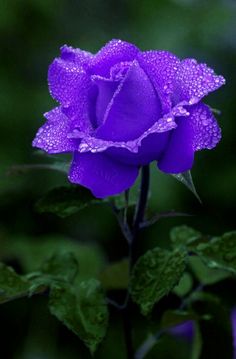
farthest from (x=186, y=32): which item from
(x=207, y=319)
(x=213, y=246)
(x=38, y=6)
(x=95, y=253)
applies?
(x=213, y=246)

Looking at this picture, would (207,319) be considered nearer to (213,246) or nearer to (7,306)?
(213,246)

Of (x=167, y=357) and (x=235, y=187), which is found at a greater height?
(x=235, y=187)

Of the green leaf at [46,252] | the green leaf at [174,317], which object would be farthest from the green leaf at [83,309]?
the green leaf at [46,252]

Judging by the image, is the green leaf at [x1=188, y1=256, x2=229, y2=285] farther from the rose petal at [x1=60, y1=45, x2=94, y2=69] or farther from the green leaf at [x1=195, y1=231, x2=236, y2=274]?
the rose petal at [x1=60, y1=45, x2=94, y2=69]

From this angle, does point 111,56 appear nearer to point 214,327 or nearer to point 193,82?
point 193,82

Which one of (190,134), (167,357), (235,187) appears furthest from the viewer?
(235,187)

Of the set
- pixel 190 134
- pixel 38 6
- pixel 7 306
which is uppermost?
pixel 190 134

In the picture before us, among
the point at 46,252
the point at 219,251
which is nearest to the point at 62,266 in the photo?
the point at 219,251
